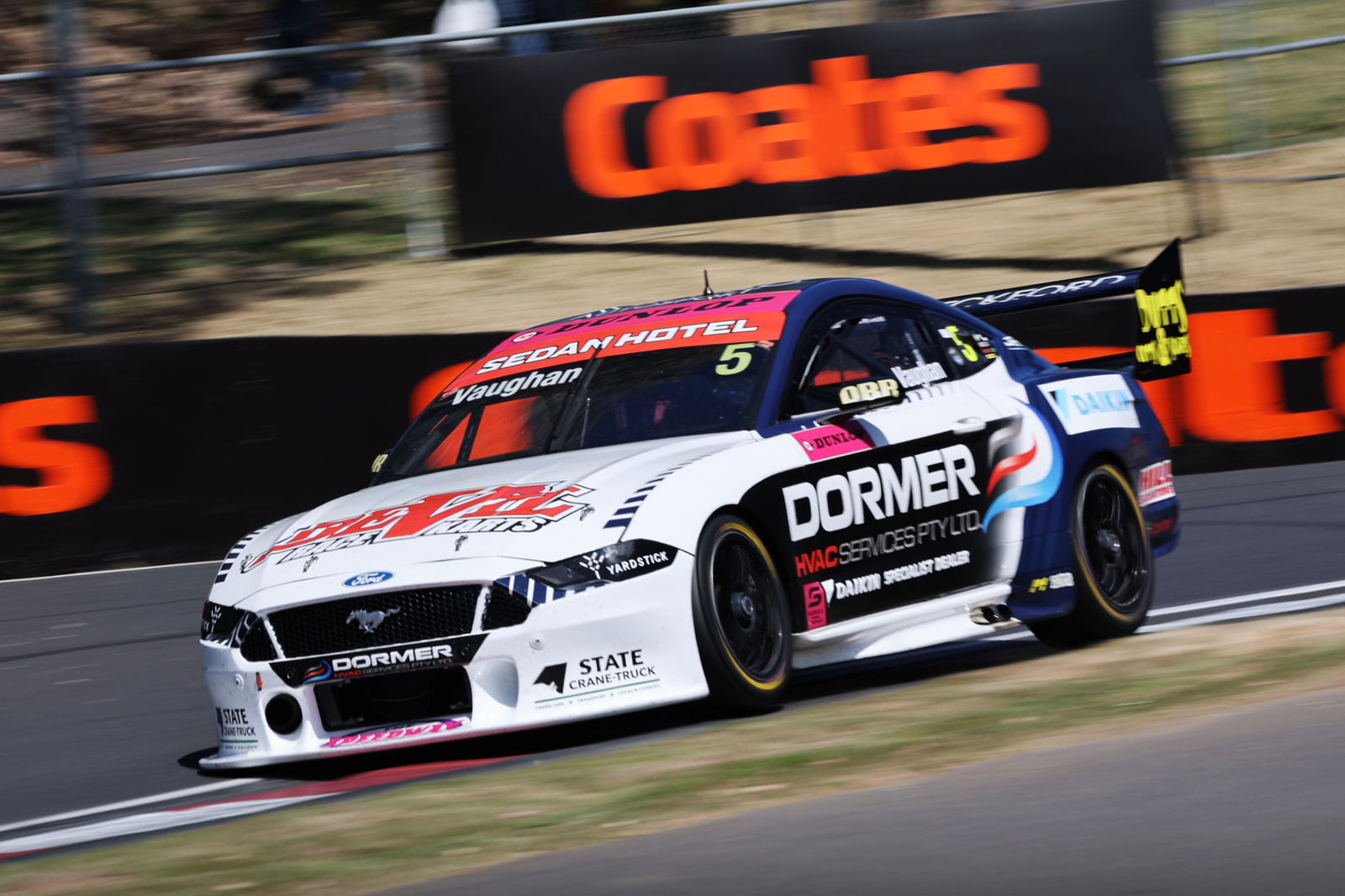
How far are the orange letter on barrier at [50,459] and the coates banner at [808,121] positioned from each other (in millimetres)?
6048

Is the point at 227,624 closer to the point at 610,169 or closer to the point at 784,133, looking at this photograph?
the point at 610,169

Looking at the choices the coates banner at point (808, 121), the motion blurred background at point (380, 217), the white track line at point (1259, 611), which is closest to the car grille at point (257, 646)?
the white track line at point (1259, 611)

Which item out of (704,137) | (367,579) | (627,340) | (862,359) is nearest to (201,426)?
(627,340)

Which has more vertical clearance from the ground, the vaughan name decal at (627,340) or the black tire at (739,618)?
the vaughan name decal at (627,340)

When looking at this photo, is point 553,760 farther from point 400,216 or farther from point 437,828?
point 400,216

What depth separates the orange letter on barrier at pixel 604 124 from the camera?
56.9 feet

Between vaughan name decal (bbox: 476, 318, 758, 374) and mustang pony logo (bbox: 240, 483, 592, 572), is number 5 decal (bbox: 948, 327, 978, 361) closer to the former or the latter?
vaughan name decal (bbox: 476, 318, 758, 374)

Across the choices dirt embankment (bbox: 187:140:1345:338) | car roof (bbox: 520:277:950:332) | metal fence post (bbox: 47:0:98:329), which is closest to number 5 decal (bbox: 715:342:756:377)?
car roof (bbox: 520:277:950:332)

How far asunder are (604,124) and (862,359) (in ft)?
33.6

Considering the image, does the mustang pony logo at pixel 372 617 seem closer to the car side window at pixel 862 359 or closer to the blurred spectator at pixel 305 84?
the car side window at pixel 862 359

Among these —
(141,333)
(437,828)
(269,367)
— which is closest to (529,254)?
(141,333)

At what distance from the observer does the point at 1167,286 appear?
27.7 feet

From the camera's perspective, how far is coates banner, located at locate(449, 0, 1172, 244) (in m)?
17.3

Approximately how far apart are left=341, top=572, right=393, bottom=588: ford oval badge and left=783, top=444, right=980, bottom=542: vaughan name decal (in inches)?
53.3
